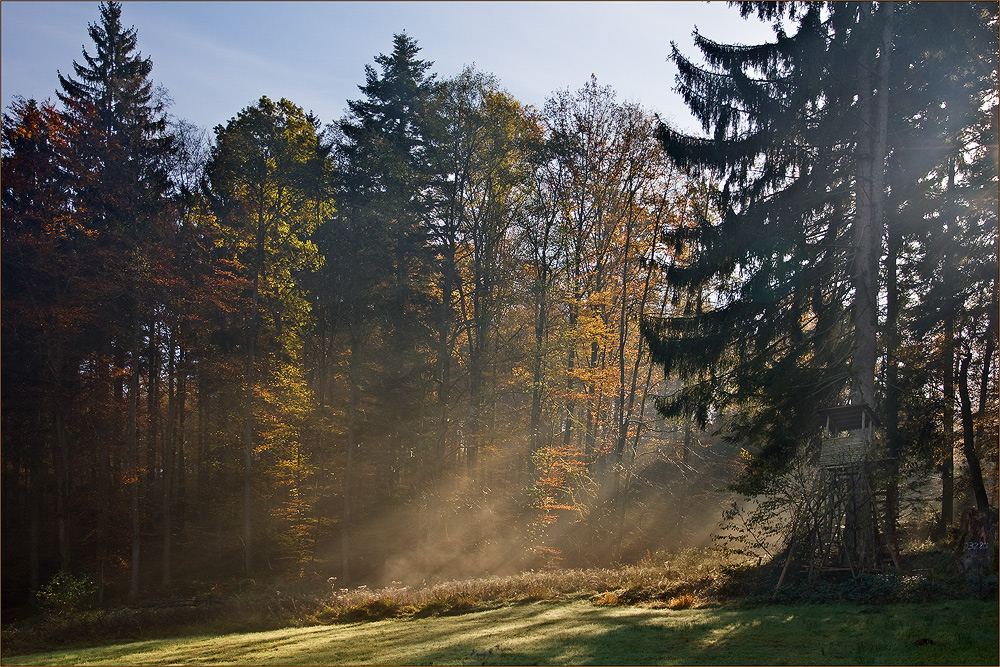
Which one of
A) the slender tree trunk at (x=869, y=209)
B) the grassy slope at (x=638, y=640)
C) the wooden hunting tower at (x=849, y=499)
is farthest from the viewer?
the slender tree trunk at (x=869, y=209)

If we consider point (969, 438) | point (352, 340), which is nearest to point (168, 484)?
point (352, 340)

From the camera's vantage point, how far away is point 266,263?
1086 inches

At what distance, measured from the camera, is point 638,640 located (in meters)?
10.5

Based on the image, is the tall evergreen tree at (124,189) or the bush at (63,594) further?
the tall evergreen tree at (124,189)

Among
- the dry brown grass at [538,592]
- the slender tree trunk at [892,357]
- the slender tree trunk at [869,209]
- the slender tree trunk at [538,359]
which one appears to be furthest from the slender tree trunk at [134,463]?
the slender tree trunk at [892,357]

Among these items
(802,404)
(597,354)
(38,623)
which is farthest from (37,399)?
(802,404)

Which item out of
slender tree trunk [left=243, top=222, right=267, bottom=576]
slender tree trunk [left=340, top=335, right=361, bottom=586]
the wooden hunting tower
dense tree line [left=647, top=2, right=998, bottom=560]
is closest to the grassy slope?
the wooden hunting tower

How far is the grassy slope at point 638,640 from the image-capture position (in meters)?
8.78

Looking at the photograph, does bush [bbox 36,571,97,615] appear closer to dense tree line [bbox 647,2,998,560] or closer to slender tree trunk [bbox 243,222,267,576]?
slender tree trunk [bbox 243,222,267,576]

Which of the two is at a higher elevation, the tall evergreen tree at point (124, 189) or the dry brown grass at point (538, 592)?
the tall evergreen tree at point (124, 189)

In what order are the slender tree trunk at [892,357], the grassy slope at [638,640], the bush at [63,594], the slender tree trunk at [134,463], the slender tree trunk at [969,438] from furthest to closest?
the slender tree trunk at [134,463] → the bush at [63,594] → the slender tree trunk at [969,438] → the slender tree trunk at [892,357] → the grassy slope at [638,640]

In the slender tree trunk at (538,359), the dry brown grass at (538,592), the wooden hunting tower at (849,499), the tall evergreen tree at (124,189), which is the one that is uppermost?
the tall evergreen tree at (124,189)

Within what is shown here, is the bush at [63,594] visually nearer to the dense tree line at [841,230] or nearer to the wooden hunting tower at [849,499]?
the dense tree line at [841,230]

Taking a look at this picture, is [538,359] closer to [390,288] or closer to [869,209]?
[390,288]
